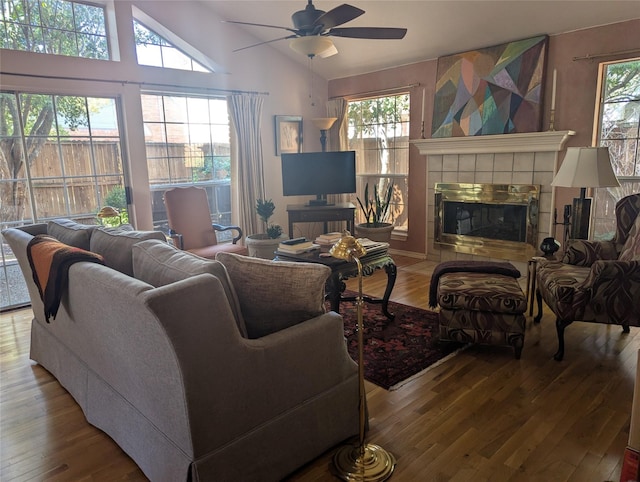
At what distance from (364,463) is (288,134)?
480 centimetres

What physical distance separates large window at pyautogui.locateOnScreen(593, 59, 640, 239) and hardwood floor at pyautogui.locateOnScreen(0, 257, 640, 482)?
1601mm

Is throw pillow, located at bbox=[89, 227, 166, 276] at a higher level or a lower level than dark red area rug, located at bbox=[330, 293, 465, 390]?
higher

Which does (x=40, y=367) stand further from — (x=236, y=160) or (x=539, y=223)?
(x=539, y=223)

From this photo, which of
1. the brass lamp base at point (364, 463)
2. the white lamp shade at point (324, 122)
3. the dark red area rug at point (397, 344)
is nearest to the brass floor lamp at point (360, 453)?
the brass lamp base at point (364, 463)

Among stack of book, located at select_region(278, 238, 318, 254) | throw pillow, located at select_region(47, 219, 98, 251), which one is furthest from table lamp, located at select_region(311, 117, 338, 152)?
throw pillow, located at select_region(47, 219, 98, 251)

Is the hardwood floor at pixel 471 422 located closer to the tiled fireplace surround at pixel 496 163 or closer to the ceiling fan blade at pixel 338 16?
the tiled fireplace surround at pixel 496 163

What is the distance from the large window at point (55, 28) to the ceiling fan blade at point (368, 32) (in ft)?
8.78

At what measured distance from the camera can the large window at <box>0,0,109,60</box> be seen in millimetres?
3871

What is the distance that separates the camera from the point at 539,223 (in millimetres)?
4410

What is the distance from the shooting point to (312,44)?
3002 mm

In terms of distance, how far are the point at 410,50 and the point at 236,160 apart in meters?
2.44

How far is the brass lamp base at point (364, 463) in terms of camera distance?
70.0 inches

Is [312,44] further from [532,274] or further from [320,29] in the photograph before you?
[532,274]

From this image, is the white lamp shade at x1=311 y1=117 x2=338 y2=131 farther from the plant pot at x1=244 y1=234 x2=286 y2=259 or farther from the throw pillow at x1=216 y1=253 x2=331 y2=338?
the throw pillow at x1=216 y1=253 x2=331 y2=338
